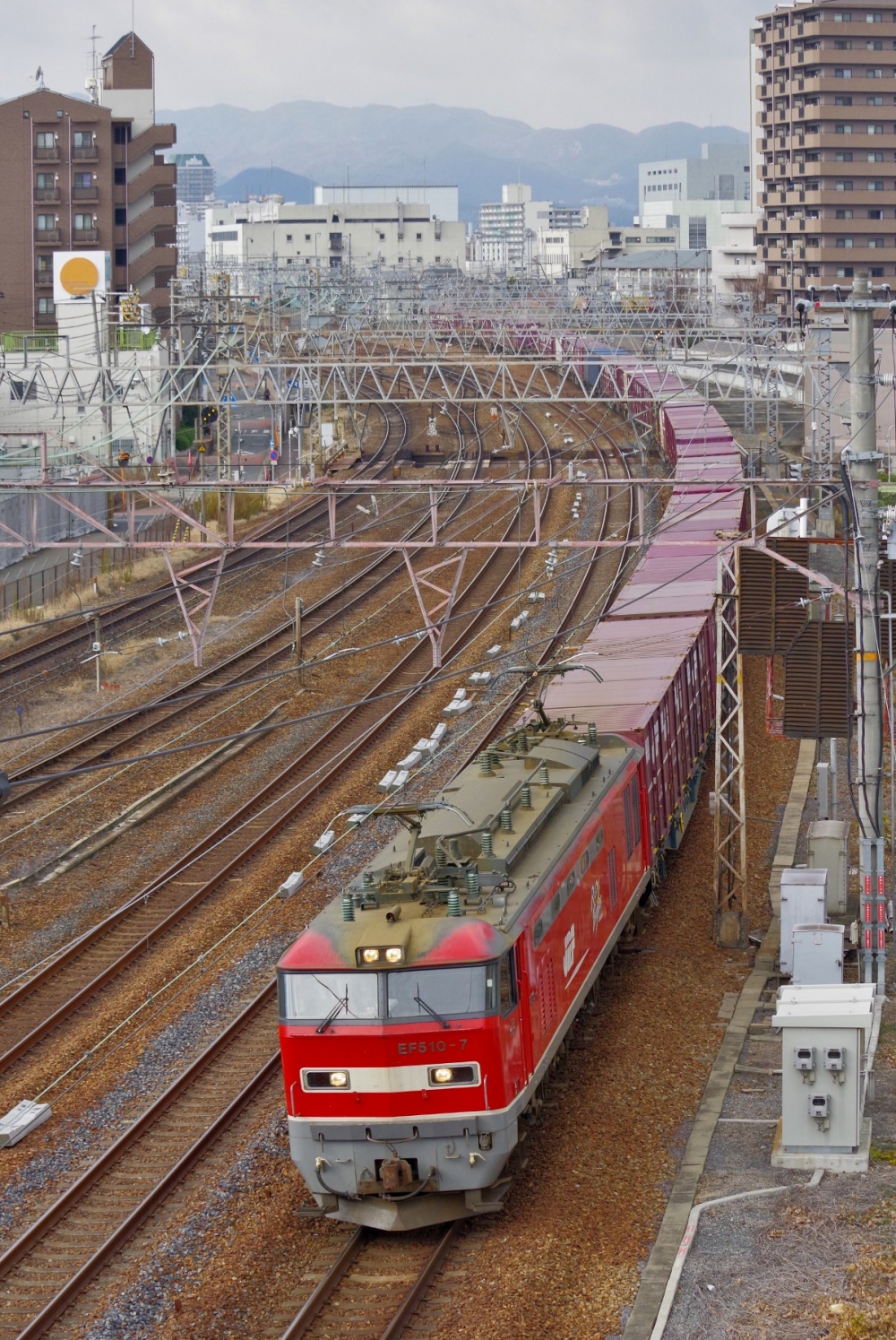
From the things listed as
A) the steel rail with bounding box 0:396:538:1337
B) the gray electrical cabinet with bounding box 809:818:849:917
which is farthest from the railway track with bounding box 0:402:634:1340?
the gray electrical cabinet with bounding box 809:818:849:917

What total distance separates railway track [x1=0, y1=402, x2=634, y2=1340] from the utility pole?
17.9 ft

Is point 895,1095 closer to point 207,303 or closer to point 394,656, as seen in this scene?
point 394,656

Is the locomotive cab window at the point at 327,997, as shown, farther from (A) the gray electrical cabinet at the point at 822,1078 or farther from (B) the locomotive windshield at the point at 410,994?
(A) the gray electrical cabinet at the point at 822,1078

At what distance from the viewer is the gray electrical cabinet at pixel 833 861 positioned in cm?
1852

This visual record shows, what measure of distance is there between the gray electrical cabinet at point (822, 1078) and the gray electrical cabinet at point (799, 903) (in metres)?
4.56

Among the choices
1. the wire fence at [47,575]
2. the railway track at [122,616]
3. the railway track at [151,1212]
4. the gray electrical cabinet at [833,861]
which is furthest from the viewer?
the wire fence at [47,575]

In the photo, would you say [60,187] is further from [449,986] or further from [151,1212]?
[449,986]

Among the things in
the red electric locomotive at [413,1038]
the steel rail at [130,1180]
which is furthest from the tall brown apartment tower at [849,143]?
the red electric locomotive at [413,1038]

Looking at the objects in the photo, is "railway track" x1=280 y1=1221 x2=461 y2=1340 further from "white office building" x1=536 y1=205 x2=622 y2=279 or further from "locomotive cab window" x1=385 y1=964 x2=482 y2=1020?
"white office building" x1=536 y1=205 x2=622 y2=279

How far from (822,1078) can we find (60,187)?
217 ft

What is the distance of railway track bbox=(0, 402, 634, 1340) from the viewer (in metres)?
10.6

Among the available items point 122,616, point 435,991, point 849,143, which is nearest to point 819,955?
point 435,991

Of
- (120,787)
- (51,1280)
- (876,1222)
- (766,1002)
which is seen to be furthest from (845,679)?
(120,787)

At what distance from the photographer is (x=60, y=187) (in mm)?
71312
